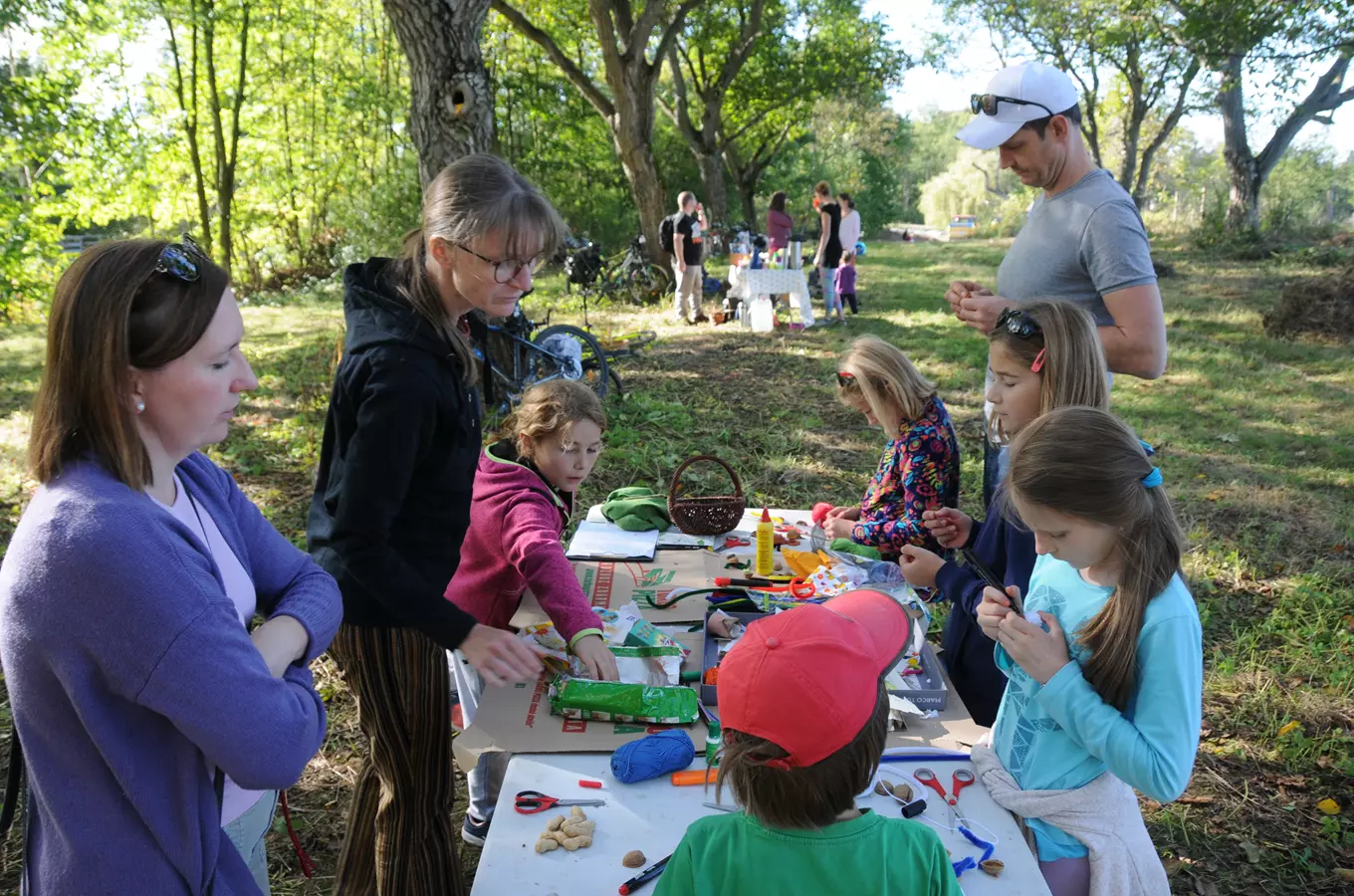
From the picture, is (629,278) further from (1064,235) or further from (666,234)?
(1064,235)

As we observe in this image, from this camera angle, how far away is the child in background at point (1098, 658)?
5.05ft

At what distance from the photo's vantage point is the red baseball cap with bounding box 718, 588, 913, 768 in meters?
1.14

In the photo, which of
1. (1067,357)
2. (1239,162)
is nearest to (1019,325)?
(1067,357)

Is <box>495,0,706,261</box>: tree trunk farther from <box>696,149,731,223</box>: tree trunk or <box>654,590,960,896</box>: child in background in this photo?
<box>654,590,960,896</box>: child in background

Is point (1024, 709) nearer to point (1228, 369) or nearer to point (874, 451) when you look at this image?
point (874, 451)

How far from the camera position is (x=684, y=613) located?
8.23 ft

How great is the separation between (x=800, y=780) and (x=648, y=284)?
12056 millimetres

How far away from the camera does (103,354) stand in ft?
3.73

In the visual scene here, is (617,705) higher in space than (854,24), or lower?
lower

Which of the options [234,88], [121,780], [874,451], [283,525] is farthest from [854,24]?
[121,780]

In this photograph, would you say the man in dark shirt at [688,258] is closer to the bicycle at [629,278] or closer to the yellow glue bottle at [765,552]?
the bicycle at [629,278]

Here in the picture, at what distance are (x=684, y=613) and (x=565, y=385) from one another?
756mm

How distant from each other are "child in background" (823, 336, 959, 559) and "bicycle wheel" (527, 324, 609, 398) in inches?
148

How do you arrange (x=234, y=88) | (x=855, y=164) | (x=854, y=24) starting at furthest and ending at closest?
1. (x=855, y=164)
2. (x=854, y=24)
3. (x=234, y=88)
